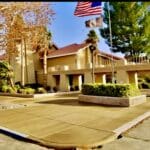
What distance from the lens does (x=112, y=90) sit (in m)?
14.7

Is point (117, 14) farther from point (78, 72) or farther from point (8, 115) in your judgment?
point (8, 115)

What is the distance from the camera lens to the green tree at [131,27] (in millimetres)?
35469

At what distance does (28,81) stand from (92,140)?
2806 cm

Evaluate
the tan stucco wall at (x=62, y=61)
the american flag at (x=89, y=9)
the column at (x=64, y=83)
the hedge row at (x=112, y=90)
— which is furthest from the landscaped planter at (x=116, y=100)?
the tan stucco wall at (x=62, y=61)

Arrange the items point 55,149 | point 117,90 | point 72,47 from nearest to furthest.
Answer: point 55,149 < point 117,90 < point 72,47

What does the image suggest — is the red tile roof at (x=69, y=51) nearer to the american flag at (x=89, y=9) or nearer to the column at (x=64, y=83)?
the column at (x=64, y=83)

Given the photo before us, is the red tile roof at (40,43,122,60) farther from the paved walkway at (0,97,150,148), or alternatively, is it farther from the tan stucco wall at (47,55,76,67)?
the paved walkway at (0,97,150,148)

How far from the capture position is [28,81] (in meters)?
34.4

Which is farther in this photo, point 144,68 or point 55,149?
point 144,68

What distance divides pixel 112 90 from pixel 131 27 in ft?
77.8

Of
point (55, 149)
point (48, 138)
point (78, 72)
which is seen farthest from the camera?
point (78, 72)

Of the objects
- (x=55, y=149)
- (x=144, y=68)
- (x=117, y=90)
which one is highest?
(x=144, y=68)

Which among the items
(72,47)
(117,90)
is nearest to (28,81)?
(72,47)

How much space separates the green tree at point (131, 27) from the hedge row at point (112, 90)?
853 inches
